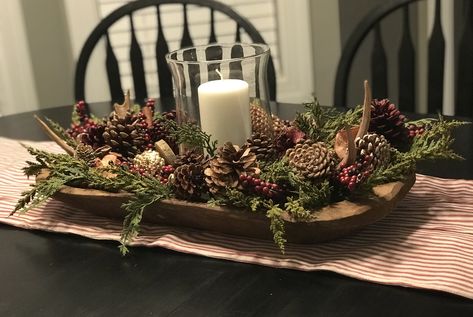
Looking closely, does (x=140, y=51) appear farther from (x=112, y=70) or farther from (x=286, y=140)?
(x=286, y=140)

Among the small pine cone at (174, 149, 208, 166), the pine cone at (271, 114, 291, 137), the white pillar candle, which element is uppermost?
the white pillar candle

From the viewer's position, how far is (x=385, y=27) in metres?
2.14

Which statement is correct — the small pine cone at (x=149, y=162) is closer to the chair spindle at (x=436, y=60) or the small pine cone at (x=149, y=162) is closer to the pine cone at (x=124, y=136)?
the pine cone at (x=124, y=136)

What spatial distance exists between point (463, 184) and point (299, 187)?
30cm

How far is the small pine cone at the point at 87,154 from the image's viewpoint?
987 millimetres

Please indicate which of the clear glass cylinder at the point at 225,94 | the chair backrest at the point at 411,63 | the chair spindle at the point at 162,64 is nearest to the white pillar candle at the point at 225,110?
the clear glass cylinder at the point at 225,94

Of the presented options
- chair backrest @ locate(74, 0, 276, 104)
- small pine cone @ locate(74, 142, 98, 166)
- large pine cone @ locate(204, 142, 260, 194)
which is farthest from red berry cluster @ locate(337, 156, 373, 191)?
chair backrest @ locate(74, 0, 276, 104)

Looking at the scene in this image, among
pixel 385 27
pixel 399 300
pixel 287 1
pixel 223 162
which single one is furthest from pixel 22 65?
pixel 399 300

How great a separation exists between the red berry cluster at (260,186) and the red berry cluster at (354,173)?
0.25ft

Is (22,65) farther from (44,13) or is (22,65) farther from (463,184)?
(463,184)

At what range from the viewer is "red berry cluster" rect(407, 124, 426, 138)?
0.96 metres

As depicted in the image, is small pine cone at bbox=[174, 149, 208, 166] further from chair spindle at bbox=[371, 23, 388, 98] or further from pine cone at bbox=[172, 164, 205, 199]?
chair spindle at bbox=[371, 23, 388, 98]

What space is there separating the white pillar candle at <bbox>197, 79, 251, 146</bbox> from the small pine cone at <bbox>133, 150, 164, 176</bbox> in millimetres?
77

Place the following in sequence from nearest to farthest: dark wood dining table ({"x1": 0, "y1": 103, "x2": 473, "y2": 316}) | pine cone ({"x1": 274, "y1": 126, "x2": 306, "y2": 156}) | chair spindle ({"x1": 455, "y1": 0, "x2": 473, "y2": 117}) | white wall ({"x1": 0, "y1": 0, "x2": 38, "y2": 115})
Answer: dark wood dining table ({"x1": 0, "y1": 103, "x2": 473, "y2": 316}) < pine cone ({"x1": 274, "y1": 126, "x2": 306, "y2": 156}) < chair spindle ({"x1": 455, "y1": 0, "x2": 473, "y2": 117}) < white wall ({"x1": 0, "y1": 0, "x2": 38, "y2": 115})
